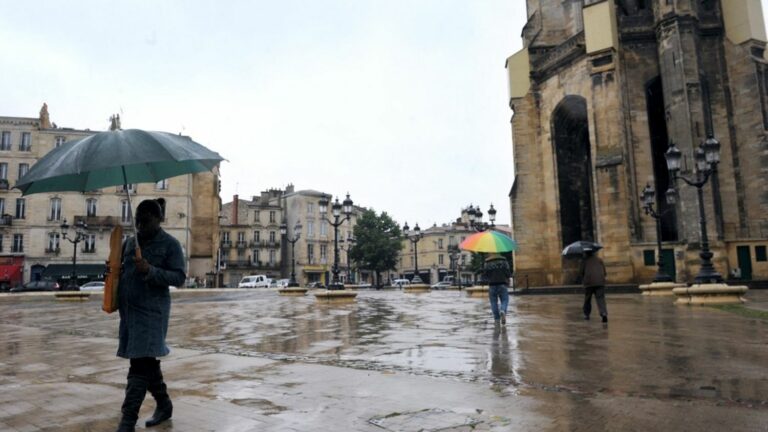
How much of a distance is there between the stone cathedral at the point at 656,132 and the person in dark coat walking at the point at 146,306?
23.0 metres

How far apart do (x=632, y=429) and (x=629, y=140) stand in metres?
24.4

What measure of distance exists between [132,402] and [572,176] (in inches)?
1140

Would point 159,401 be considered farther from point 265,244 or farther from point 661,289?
point 265,244

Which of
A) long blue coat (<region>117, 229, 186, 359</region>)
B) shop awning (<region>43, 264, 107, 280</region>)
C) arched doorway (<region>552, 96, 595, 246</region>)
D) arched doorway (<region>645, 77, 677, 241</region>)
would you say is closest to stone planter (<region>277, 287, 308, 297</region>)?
arched doorway (<region>552, 96, 595, 246</region>)

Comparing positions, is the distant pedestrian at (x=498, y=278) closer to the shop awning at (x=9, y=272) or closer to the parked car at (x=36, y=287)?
the parked car at (x=36, y=287)

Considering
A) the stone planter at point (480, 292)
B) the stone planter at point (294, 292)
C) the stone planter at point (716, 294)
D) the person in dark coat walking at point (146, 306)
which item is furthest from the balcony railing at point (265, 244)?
the person in dark coat walking at point (146, 306)

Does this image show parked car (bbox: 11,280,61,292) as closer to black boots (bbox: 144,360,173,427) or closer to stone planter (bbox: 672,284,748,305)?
stone planter (bbox: 672,284,748,305)

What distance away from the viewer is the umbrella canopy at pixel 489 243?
10117 millimetres

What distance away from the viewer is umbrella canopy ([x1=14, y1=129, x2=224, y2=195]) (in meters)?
3.53

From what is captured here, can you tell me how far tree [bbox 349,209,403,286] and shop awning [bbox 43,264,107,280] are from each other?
26.3 meters

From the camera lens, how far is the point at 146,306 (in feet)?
11.6

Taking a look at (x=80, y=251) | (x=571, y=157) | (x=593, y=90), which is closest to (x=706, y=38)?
(x=593, y=90)

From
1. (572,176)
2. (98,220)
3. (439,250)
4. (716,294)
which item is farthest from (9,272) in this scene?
(439,250)

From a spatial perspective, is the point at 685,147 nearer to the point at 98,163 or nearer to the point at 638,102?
the point at 638,102
